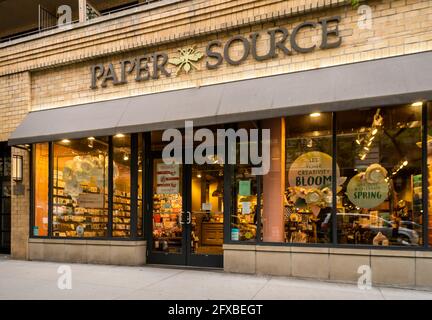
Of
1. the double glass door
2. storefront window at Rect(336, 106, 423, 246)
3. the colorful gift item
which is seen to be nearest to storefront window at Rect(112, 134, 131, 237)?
the double glass door

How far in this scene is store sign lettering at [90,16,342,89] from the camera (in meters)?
7.60

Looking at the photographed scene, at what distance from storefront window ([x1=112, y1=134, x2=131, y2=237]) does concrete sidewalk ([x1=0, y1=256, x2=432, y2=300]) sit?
108 cm

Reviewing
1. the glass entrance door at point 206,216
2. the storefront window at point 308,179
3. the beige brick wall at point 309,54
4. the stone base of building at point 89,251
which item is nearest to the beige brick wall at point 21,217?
the stone base of building at point 89,251

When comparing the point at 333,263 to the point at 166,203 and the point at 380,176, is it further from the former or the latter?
the point at 166,203

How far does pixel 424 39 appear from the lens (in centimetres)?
691

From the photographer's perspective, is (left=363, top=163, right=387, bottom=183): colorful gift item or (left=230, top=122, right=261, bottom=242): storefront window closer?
(left=363, top=163, right=387, bottom=183): colorful gift item

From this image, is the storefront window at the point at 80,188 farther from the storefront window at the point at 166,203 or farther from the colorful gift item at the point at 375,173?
the colorful gift item at the point at 375,173

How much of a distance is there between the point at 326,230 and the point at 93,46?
22.6 ft

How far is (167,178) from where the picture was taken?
31.0 ft

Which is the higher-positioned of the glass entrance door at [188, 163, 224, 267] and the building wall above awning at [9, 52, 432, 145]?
the building wall above awning at [9, 52, 432, 145]

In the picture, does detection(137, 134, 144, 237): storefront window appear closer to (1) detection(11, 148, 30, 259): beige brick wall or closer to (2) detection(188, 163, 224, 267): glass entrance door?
(2) detection(188, 163, 224, 267): glass entrance door

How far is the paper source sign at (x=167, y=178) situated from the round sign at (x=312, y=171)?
2676 mm

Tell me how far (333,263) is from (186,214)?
3354mm

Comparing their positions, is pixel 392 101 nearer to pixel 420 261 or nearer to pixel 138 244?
pixel 420 261
